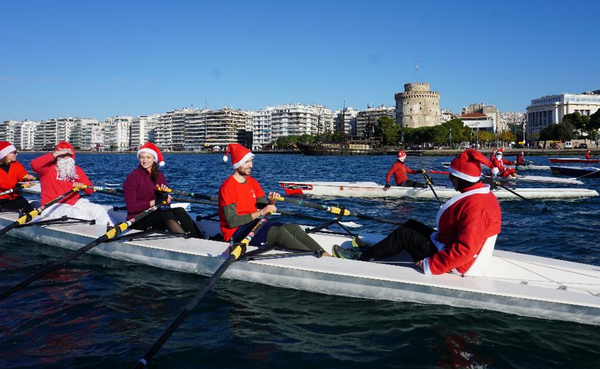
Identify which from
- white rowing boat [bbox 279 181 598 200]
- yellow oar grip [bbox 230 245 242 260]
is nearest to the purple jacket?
yellow oar grip [bbox 230 245 242 260]

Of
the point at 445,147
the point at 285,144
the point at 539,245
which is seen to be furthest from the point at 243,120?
the point at 539,245

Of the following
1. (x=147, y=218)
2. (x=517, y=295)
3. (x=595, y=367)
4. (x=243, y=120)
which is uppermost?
(x=243, y=120)

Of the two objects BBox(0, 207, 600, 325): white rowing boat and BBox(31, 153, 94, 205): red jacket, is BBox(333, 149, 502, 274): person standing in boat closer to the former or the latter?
BBox(0, 207, 600, 325): white rowing boat

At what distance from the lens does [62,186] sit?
943cm

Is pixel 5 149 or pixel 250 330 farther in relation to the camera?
pixel 5 149

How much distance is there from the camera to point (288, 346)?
5148 mm

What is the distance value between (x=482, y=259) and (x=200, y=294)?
11.0 ft

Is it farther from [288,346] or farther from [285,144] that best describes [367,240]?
[285,144]

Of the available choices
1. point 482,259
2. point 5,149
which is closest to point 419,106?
point 5,149

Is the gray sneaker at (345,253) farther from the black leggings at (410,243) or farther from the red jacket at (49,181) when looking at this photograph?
the red jacket at (49,181)

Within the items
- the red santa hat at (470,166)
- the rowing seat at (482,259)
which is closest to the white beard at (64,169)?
the red santa hat at (470,166)

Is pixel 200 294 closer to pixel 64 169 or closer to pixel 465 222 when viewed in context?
pixel 465 222

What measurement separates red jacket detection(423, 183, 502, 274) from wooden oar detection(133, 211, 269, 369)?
93.4 inches

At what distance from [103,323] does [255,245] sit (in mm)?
2275
